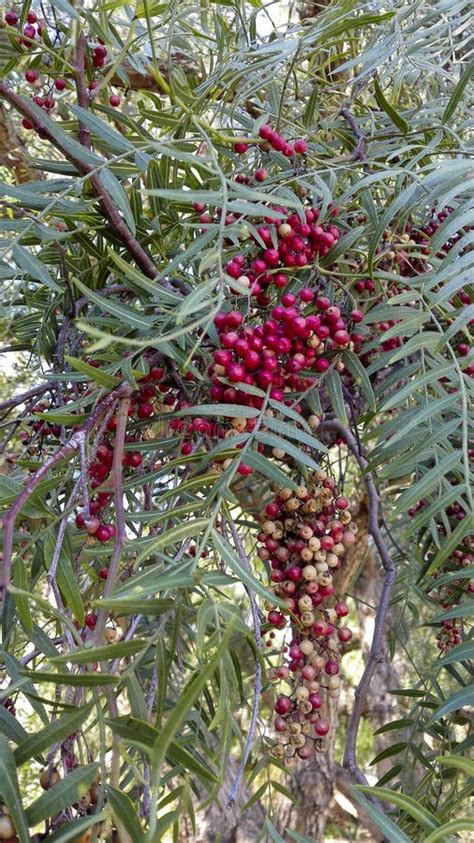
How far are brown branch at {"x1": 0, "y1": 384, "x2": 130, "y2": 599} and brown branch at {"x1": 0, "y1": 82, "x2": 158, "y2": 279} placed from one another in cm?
14

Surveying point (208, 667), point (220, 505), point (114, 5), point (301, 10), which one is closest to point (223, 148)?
point (114, 5)

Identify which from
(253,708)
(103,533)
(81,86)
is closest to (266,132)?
(81,86)

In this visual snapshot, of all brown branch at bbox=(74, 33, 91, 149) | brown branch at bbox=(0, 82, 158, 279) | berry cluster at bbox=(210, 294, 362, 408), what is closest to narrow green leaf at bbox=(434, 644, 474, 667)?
berry cluster at bbox=(210, 294, 362, 408)

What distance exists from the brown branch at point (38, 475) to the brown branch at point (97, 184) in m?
0.14

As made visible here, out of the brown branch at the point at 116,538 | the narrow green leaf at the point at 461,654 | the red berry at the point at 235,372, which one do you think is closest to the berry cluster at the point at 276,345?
the red berry at the point at 235,372

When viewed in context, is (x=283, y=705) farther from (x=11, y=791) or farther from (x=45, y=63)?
(x=45, y=63)

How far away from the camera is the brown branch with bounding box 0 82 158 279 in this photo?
607 mm

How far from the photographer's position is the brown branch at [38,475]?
409mm

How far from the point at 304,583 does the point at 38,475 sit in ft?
0.99

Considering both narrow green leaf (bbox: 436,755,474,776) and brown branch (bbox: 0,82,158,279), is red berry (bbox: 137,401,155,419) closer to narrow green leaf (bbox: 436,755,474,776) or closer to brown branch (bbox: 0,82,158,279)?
brown branch (bbox: 0,82,158,279)

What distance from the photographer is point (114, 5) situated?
0.68 meters

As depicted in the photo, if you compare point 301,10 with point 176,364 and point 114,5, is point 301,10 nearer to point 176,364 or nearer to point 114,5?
point 114,5

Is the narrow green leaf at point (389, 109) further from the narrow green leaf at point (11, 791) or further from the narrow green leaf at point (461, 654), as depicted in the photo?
the narrow green leaf at point (11, 791)

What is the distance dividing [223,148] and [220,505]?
16.8 inches
